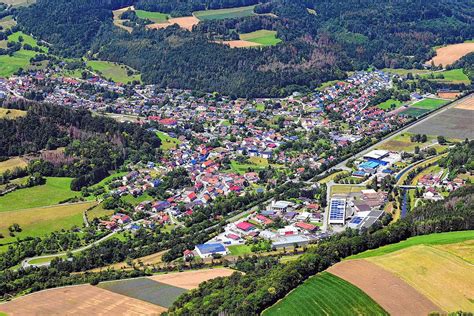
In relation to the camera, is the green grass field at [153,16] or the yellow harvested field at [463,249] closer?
the yellow harvested field at [463,249]

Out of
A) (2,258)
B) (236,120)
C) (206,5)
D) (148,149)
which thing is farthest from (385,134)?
(206,5)

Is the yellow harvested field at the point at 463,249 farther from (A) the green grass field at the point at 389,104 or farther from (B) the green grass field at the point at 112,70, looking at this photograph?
(B) the green grass field at the point at 112,70

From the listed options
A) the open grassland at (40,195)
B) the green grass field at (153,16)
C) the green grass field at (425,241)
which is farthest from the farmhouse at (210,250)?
the green grass field at (153,16)

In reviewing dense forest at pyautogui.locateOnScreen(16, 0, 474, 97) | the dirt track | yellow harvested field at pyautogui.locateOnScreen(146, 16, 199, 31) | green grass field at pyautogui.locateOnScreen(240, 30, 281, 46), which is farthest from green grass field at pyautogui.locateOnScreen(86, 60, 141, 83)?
the dirt track

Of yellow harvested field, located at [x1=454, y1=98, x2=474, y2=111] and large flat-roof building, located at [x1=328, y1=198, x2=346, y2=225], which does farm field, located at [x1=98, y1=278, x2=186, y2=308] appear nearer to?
large flat-roof building, located at [x1=328, y1=198, x2=346, y2=225]

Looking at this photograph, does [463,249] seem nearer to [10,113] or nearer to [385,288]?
[385,288]

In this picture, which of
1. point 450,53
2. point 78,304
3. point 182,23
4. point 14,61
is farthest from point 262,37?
point 78,304
